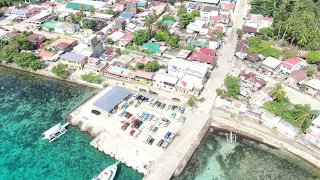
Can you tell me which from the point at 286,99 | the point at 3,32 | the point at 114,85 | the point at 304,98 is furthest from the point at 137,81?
the point at 3,32

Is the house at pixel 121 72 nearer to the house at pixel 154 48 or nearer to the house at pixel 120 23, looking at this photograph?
the house at pixel 154 48

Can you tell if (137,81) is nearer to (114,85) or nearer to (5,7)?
(114,85)

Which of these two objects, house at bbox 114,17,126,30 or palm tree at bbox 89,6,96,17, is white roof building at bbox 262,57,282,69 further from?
palm tree at bbox 89,6,96,17

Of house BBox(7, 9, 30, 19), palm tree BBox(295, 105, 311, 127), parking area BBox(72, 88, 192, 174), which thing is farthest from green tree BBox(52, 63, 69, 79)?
palm tree BBox(295, 105, 311, 127)

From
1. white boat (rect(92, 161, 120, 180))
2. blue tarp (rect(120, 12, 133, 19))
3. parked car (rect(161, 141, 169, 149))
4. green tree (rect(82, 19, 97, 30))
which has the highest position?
blue tarp (rect(120, 12, 133, 19))

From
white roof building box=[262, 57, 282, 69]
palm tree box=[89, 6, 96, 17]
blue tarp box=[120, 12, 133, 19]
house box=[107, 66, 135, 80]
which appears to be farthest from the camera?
blue tarp box=[120, 12, 133, 19]

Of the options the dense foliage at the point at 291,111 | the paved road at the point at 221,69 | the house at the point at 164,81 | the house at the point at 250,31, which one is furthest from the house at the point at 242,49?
the house at the point at 164,81

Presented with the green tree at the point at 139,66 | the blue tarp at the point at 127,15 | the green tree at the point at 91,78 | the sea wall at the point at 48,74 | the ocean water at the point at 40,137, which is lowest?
the ocean water at the point at 40,137
